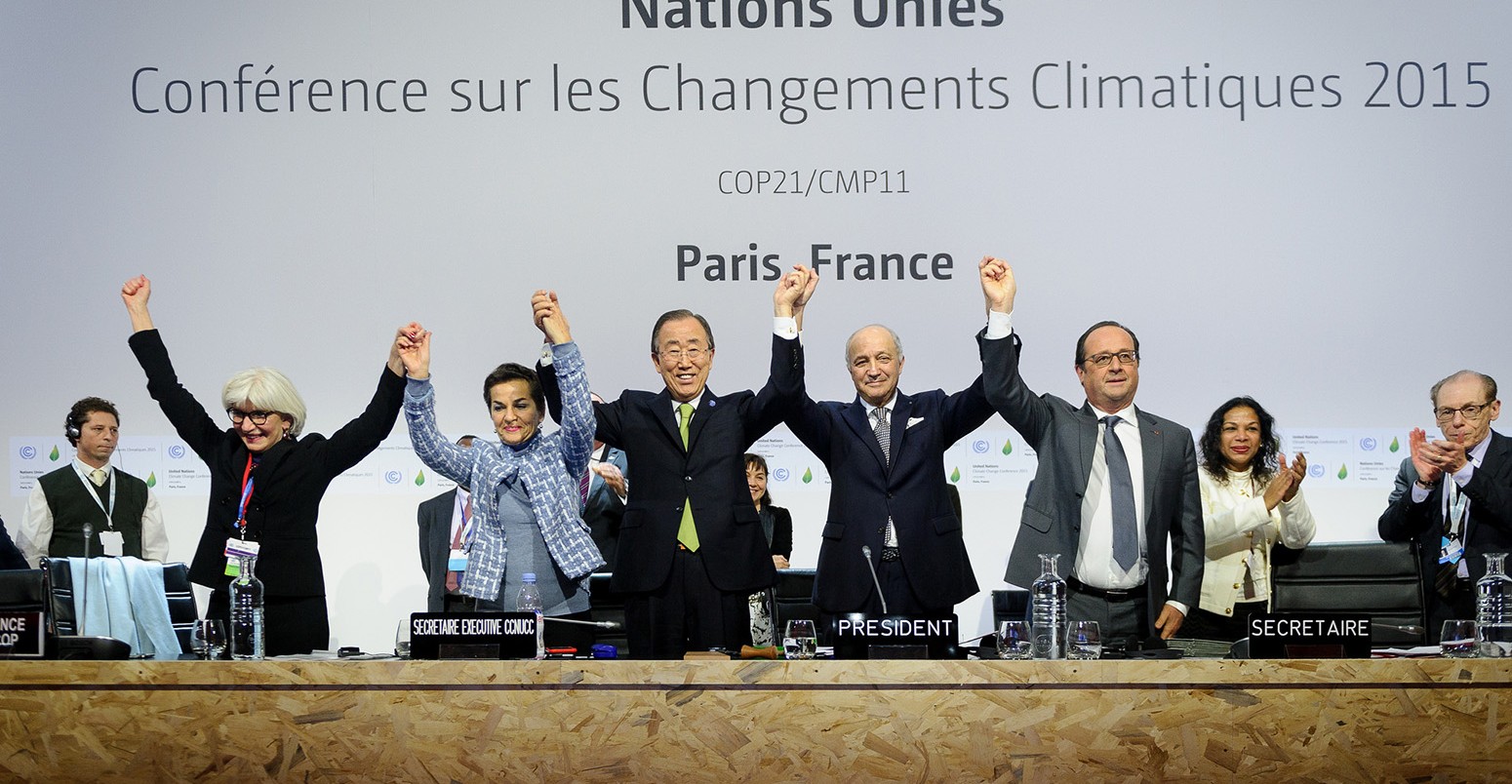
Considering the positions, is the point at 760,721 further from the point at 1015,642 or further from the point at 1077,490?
the point at 1077,490

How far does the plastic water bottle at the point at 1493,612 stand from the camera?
2.74 m

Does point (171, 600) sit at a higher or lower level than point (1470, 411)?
lower

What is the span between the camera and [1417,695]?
2.52 metres

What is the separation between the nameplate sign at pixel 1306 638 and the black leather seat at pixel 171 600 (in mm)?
3073

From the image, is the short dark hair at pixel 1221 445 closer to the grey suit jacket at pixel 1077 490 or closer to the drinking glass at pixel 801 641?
the grey suit jacket at pixel 1077 490

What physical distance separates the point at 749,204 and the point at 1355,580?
2.48 m

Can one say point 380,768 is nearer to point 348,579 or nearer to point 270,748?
point 270,748

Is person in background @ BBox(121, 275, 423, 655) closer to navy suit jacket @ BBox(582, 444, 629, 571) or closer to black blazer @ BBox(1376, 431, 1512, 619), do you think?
navy suit jacket @ BBox(582, 444, 629, 571)

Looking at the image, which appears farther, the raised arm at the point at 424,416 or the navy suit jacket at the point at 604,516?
the navy suit jacket at the point at 604,516

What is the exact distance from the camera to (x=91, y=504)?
5211 millimetres

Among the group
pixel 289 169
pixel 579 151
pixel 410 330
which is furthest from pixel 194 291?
pixel 410 330

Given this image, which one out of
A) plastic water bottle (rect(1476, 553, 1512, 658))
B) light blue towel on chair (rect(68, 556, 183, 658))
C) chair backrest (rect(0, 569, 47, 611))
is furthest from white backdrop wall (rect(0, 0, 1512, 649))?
plastic water bottle (rect(1476, 553, 1512, 658))

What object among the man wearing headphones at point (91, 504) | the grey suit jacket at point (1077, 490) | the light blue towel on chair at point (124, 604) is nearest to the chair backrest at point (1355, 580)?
the grey suit jacket at point (1077, 490)

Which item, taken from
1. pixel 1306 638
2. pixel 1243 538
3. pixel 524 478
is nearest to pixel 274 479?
pixel 524 478
